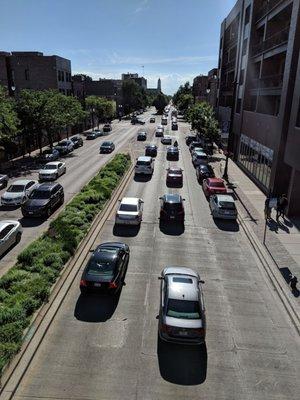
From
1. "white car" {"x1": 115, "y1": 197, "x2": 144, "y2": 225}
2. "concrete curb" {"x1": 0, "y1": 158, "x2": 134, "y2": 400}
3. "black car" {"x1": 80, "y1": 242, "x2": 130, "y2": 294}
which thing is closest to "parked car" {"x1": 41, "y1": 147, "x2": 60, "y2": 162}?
"white car" {"x1": 115, "y1": 197, "x2": 144, "y2": 225}

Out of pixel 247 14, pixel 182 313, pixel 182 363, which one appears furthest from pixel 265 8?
pixel 182 363

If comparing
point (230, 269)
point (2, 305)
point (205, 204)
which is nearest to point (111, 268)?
point (2, 305)

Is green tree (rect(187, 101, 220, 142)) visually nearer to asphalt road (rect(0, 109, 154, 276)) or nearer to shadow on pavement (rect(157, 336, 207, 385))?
asphalt road (rect(0, 109, 154, 276))

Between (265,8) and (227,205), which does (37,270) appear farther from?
(265,8)

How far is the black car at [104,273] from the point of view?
50.1 feet

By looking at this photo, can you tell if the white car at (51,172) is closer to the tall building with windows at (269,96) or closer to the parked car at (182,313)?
the tall building with windows at (269,96)

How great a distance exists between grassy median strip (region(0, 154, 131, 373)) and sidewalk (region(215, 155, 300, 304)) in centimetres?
1150

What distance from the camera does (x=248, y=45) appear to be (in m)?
44.0

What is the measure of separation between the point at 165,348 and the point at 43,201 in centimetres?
1672

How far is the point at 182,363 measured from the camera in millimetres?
11938

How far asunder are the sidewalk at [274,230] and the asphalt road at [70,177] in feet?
48.2

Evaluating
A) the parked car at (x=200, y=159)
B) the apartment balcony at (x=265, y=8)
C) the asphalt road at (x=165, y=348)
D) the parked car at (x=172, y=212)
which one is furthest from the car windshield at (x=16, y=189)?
the apartment balcony at (x=265, y=8)

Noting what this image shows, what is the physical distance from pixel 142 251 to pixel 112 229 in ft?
13.3

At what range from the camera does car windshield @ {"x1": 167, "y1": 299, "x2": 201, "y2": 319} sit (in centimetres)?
1288
